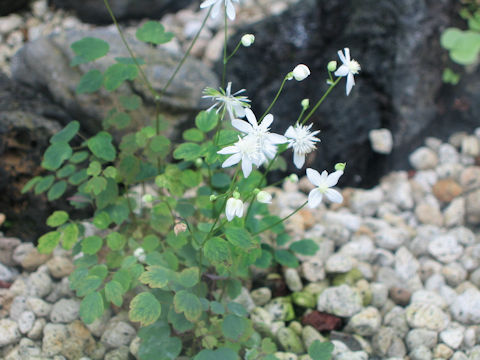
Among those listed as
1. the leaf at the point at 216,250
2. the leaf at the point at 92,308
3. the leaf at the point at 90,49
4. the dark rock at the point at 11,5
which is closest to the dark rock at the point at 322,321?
the leaf at the point at 216,250

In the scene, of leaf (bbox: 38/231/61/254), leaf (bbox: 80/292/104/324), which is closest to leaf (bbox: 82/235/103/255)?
leaf (bbox: 38/231/61/254)

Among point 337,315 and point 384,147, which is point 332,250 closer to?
point 337,315

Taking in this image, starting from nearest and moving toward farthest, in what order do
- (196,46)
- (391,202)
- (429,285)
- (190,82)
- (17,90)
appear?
(429,285), (17,90), (190,82), (391,202), (196,46)

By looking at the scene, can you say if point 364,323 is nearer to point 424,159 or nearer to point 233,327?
point 233,327

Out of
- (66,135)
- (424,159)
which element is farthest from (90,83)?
(424,159)

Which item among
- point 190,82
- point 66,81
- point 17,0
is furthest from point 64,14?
point 190,82
